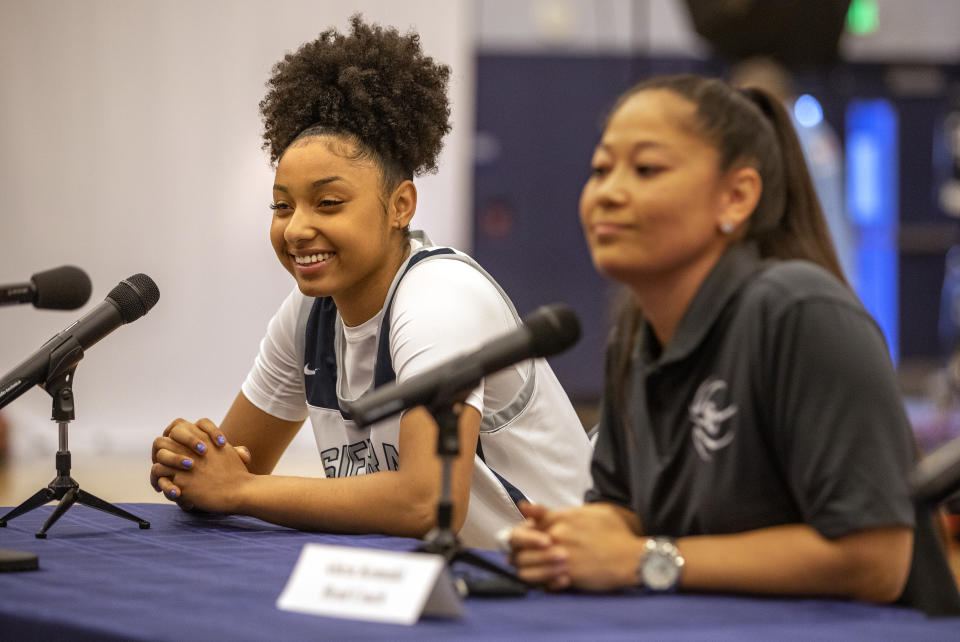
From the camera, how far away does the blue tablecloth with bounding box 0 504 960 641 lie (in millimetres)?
996

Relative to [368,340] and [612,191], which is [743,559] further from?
[368,340]

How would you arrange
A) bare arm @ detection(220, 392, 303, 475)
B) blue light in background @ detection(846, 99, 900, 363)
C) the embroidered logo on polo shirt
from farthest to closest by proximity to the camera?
blue light in background @ detection(846, 99, 900, 363) → bare arm @ detection(220, 392, 303, 475) → the embroidered logo on polo shirt

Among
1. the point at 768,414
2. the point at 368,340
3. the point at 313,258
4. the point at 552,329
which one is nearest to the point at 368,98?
the point at 313,258

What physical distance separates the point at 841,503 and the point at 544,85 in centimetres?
596

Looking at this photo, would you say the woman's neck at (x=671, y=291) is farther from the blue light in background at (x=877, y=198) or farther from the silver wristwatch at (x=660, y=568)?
the blue light in background at (x=877, y=198)

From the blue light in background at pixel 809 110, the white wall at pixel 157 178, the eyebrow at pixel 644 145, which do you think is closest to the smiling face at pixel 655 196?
the eyebrow at pixel 644 145

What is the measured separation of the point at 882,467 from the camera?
1121mm

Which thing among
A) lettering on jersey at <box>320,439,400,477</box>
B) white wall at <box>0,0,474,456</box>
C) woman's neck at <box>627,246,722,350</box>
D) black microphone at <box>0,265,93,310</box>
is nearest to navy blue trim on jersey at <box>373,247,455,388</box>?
lettering on jersey at <box>320,439,400,477</box>

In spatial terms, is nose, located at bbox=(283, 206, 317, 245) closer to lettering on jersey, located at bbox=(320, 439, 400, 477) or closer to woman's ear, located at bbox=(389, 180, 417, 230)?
woman's ear, located at bbox=(389, 180, 417, 230)

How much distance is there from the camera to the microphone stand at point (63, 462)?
5.51ft

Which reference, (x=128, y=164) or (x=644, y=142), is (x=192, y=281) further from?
(x=644, y=142)

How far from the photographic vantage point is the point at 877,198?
23.2 feet

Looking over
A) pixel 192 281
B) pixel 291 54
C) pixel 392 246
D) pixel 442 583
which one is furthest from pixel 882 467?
pixel 192 281

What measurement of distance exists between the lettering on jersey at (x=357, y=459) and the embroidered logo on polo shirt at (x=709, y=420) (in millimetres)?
764
